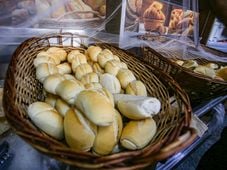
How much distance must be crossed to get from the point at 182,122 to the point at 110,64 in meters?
0.36

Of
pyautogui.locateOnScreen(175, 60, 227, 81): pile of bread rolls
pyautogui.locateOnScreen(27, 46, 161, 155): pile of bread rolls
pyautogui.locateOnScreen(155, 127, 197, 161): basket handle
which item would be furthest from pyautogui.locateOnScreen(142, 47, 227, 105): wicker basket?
pyautogui.locateOnScreen(155, 127, 197, 161): basket handle

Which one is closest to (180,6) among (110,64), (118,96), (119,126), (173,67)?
(173,67)

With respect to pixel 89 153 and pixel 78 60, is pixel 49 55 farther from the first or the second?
pixel 89 153

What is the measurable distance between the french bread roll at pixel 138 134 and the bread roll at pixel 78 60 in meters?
0.34

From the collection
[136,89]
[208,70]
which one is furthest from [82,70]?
[208,70]

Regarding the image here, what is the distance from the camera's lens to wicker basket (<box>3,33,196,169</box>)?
18.2 inches

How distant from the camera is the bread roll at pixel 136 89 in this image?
2.51 feet

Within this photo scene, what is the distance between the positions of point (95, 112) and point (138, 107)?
0.12 meters

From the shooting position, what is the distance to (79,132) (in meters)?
0.54

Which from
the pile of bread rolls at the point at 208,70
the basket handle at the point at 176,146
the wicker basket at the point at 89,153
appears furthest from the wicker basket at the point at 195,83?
the basket handle at the point at 176,146

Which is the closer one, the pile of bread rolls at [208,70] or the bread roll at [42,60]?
the bread roll at [42,60]

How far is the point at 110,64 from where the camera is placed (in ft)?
2.81

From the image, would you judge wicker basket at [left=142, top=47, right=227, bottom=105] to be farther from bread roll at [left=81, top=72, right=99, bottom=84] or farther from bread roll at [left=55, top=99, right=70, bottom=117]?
bread roll at [left=55, top=99, right=70, bottom=117]

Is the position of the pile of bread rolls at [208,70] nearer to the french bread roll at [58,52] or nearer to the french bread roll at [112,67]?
the french bread roll at [112,67]
